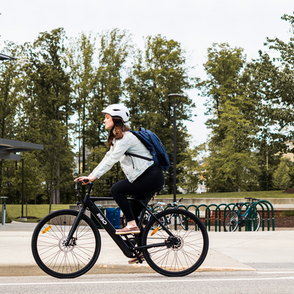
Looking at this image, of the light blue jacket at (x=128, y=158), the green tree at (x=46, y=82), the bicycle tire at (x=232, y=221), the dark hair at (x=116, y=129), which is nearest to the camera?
the light blue jacket at (x=128, y=158)

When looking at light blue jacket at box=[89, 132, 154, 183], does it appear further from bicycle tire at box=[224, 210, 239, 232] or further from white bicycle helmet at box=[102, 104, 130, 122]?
bicycle tire at box=[224, 210, 239, 232]

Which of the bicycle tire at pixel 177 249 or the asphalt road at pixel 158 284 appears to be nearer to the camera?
the asphalt road at pixel 158 284

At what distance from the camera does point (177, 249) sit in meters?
5.32

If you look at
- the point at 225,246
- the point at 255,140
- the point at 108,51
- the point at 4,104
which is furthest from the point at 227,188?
the point at 225,246

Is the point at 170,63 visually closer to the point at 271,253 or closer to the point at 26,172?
the point at 26,172

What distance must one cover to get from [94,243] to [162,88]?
39.8 meters

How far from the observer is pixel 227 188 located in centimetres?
4038

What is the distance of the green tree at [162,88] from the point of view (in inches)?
1754

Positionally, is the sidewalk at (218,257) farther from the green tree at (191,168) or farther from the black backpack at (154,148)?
the green tree at (191,168)

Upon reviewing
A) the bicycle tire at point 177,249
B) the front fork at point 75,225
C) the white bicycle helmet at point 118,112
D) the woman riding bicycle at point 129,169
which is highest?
the white bicycle helmet at point 118,112

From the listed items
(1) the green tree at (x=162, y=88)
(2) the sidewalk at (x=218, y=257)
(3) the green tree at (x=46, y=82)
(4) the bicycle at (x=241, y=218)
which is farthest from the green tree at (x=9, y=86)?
(2) the sidewalk at (x=218, y=257)

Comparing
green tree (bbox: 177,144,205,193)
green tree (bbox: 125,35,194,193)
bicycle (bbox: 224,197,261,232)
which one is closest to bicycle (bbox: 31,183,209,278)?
bicycle (bbox: 224,197,261,232)

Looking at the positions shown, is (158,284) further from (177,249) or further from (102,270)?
(102,270)

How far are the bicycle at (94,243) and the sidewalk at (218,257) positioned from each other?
54 centimetres
